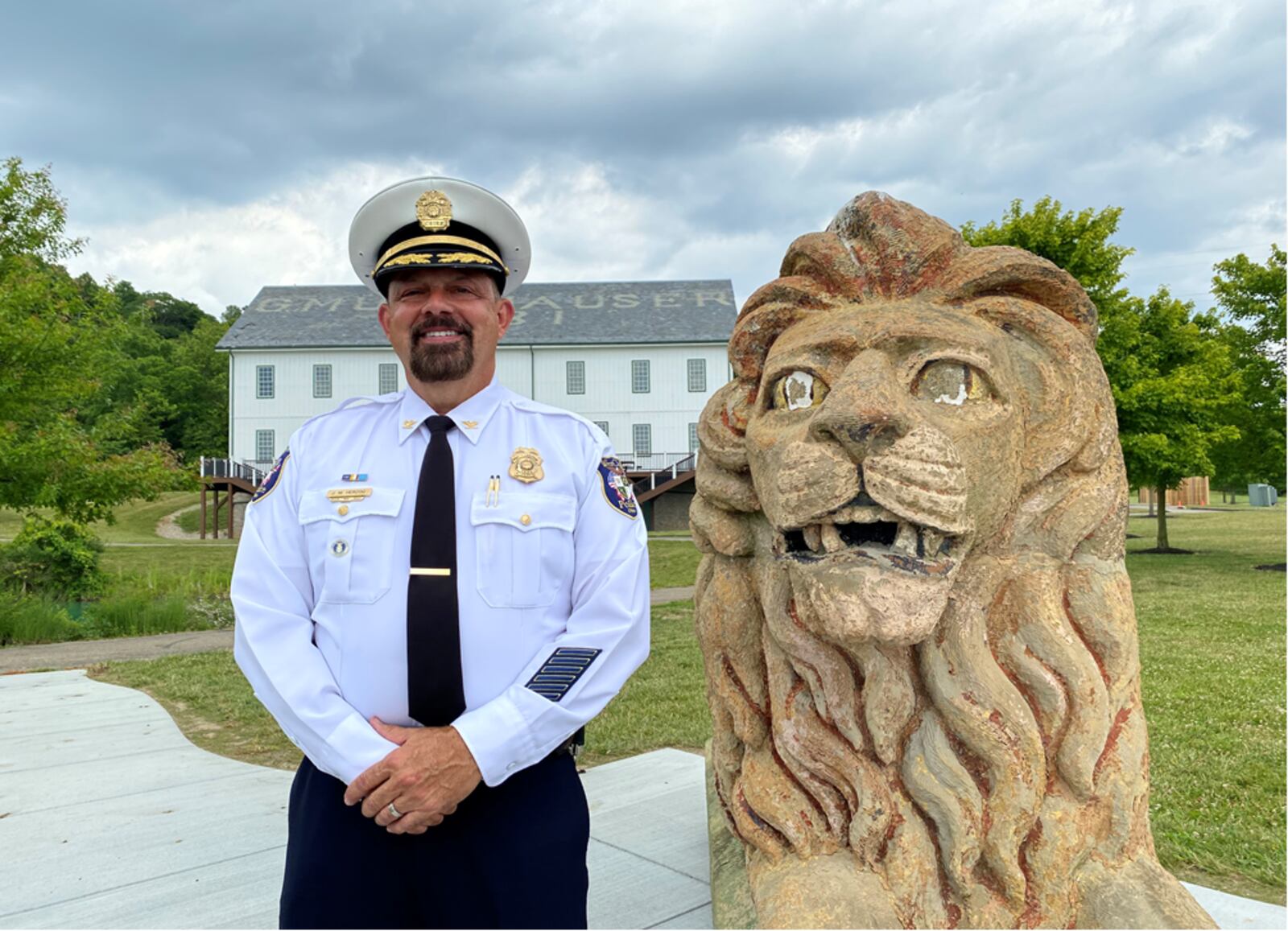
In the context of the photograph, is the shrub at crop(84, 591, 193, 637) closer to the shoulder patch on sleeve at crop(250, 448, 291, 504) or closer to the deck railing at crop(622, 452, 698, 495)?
the shoulder patch on sleeve at crop(250, 448, 291, 504)

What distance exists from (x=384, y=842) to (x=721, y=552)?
1130 mm

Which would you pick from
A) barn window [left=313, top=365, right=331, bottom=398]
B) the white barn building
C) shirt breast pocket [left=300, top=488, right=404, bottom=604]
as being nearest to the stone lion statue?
shirt breast pocket [left=300, top=488, right=404, bottom=604]

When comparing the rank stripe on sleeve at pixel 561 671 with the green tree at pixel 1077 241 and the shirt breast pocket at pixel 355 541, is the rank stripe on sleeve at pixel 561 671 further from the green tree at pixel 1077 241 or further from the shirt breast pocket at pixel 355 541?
the green tree at pixel 1077 241

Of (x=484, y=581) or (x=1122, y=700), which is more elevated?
(x=484, y=581)

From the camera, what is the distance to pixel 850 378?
2148 mm

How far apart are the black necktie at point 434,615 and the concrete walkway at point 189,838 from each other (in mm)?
1381

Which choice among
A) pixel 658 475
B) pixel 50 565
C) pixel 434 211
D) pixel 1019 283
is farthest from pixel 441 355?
pixel 658 475

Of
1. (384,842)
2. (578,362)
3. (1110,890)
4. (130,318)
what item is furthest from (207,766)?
(578,362)

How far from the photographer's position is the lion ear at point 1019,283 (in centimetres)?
235

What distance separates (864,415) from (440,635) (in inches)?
41.3

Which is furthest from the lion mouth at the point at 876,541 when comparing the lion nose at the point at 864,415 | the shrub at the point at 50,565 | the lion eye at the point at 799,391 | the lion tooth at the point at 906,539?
the shrub at the point at 50,565

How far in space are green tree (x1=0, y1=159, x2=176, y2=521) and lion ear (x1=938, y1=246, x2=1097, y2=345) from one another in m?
9.75

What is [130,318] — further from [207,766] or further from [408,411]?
[408,411]

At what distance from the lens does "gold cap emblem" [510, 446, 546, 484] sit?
2.12m
